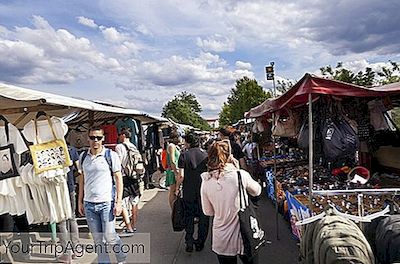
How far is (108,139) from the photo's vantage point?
351 inches

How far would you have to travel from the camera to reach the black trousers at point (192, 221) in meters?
5.17

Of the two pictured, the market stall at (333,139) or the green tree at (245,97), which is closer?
the market stall at (333,139)

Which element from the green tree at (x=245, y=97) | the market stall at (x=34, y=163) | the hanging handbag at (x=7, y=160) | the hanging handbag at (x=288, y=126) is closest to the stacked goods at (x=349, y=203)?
the hanging handbag at (x=288, y=126)

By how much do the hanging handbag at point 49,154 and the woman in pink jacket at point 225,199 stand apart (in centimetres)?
157

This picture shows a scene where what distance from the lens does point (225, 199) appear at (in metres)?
3.15

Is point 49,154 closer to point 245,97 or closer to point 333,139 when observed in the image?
point 333,139

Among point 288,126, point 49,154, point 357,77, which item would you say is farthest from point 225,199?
point 357,77

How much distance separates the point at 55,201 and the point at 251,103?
3678 cm

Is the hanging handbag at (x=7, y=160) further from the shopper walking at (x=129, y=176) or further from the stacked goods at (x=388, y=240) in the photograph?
the stacked goods at (x=388, y=240)

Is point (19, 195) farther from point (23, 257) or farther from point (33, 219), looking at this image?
point (23, 257)

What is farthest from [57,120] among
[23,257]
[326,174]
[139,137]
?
[139,137]

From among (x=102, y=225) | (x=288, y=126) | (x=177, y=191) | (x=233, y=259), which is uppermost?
(x=288, y=126)

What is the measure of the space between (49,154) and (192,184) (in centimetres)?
198

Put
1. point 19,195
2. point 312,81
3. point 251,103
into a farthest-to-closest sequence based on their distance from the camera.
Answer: point 251,103 → point 19,195 → point 312,81
